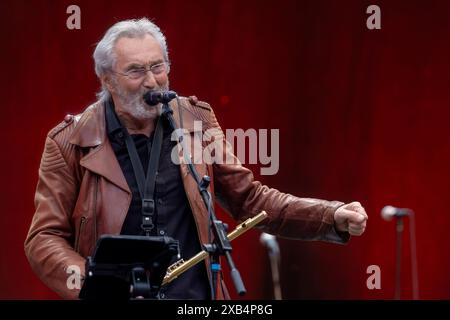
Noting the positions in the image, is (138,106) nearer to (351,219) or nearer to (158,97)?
(158,97)

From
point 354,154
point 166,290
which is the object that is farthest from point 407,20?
point 166,290

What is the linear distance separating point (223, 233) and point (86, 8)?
8.79 ft

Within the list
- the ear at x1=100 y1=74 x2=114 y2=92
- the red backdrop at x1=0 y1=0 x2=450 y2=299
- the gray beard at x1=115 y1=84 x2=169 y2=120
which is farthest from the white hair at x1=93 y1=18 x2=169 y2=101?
the red backdrop at x1=0 y1=0 x2=450 y2=299

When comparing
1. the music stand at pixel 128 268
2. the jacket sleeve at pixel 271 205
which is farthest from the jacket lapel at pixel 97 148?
the music stand at pixel 128 268

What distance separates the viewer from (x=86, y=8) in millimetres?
5406

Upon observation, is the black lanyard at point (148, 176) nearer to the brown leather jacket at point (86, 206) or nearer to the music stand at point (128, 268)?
the brown leather jacket at point (86, 206)

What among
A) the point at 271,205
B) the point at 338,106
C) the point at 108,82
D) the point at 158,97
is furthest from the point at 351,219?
the point at 338,106

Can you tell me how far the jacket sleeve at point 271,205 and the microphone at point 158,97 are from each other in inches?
17.8

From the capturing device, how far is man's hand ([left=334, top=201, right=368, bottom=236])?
3.57 m

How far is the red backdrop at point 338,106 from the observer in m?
5.85

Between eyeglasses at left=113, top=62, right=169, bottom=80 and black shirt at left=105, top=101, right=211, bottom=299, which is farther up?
eyeglasses at left=113, top=62, right=169, bottom=80

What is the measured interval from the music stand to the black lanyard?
45 cm

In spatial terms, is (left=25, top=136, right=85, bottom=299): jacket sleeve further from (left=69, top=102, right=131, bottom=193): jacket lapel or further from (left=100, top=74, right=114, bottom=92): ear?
(left=100, top=74, right=114, bottom=92): ear

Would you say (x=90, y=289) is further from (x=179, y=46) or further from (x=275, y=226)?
(x=179, y=46)
